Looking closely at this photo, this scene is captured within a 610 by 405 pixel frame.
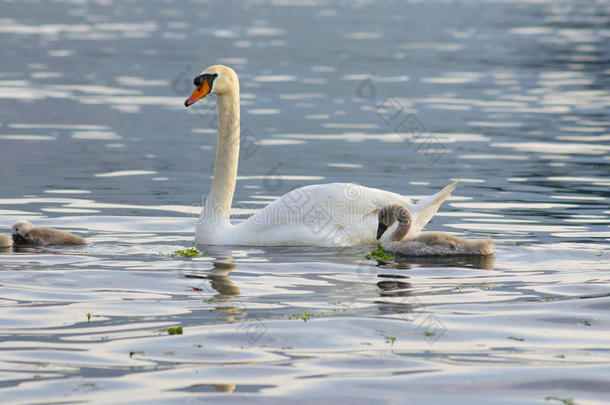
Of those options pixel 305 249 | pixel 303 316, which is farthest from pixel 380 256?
pixel 303 316

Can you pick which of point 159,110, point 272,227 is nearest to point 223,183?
point 272,227

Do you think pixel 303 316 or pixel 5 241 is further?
pixel 5 241

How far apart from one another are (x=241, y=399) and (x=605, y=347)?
9.80ft

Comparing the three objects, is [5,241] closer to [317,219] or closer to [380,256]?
[317,219]

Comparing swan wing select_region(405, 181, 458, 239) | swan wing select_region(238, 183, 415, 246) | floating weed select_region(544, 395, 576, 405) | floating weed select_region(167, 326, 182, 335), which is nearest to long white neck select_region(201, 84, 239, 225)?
swan wing select_region(238, 183, 415, 246)

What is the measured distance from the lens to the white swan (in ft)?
40.9

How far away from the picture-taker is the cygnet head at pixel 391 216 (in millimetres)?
12273

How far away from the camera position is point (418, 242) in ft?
39.4

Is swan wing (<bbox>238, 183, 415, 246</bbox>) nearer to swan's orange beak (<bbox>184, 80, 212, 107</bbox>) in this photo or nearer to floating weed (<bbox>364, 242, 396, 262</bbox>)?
floating weed (<bbox>364, 242, 396, 262</bbox>)

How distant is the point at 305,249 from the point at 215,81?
7.84 ft

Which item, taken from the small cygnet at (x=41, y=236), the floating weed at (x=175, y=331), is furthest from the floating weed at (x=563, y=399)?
the small cygnet at (x=41, y=236)

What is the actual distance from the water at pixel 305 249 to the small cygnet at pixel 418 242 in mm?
162

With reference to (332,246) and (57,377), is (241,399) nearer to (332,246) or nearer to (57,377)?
(57,377)

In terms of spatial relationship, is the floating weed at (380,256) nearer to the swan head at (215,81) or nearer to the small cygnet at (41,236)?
the swan head at (215,81)
